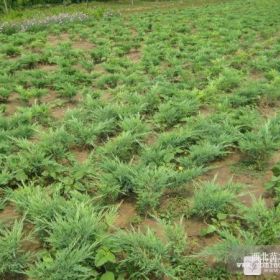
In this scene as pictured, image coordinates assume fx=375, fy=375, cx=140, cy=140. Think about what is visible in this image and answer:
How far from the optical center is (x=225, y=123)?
5520mm

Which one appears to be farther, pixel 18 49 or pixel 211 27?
pixel 211 27

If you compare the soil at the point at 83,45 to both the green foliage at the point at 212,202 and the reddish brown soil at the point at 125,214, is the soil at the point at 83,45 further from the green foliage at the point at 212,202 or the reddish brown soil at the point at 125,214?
the green foliage at the point at 212,202

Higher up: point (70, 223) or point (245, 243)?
point (70, 223)

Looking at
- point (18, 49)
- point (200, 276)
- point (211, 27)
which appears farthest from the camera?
point (211, 27)

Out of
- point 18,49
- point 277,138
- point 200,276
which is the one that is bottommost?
point 200,276

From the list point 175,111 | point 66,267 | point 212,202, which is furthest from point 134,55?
point 66,267

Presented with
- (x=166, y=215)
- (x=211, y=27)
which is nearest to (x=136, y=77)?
(x=166, y=215)

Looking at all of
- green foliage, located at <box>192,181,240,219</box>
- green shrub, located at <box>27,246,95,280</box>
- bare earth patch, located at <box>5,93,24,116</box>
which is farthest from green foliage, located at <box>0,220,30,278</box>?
bare earth patch, located at <box>5,93,24,116</box>

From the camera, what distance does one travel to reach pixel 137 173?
426cm

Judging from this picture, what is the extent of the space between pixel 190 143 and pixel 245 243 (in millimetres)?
2286

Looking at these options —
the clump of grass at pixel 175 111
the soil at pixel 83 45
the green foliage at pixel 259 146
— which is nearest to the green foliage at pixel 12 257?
the green foliage at pixel 259 146

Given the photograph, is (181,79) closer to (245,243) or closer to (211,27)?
(245,243)

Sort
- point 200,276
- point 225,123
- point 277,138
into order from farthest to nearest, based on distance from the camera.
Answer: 1. point 225,123
2. point 277,138
3. point 200,276

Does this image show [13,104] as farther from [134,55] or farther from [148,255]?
[148,255]
